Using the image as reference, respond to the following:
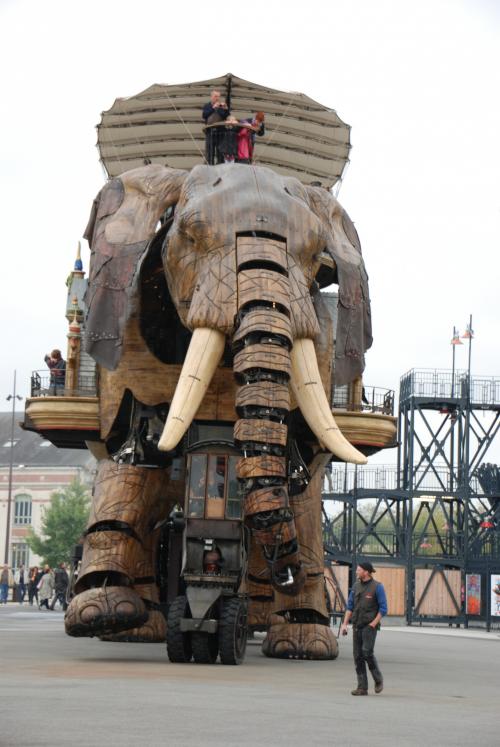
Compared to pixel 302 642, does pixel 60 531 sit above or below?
above

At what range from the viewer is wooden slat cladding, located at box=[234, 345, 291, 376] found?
1467cm

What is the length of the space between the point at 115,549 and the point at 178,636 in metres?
2.03

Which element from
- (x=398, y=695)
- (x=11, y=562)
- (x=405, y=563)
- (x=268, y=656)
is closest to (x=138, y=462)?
(x=268, y=656)

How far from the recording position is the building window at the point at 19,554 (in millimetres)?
94750

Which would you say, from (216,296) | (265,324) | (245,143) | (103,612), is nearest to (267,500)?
(265,324)

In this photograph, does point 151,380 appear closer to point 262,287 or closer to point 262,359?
point 262,287

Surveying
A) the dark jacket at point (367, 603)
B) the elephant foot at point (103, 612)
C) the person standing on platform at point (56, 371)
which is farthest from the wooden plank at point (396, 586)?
the dark jacket at point (367, 603)

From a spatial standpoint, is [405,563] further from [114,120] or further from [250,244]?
[250,244]

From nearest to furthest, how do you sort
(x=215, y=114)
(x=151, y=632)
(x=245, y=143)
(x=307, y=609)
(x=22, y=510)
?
(x=307, y=609) → (x=151, y=632) → (x=245, y=143) → (x=215, y=114) → (x=22, y=510)

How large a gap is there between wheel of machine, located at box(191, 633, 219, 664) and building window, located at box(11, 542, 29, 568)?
8026cm

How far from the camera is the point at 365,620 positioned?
537 inches

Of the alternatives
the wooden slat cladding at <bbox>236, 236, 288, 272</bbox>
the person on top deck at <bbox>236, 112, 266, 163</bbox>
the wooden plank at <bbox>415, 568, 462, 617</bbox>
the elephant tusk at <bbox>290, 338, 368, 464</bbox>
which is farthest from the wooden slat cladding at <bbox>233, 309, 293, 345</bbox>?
the wooden plank at <bbox>415, 568, 462, 617</bbox>

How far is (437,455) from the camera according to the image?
4072 cm

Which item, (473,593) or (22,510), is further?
(22,510)
